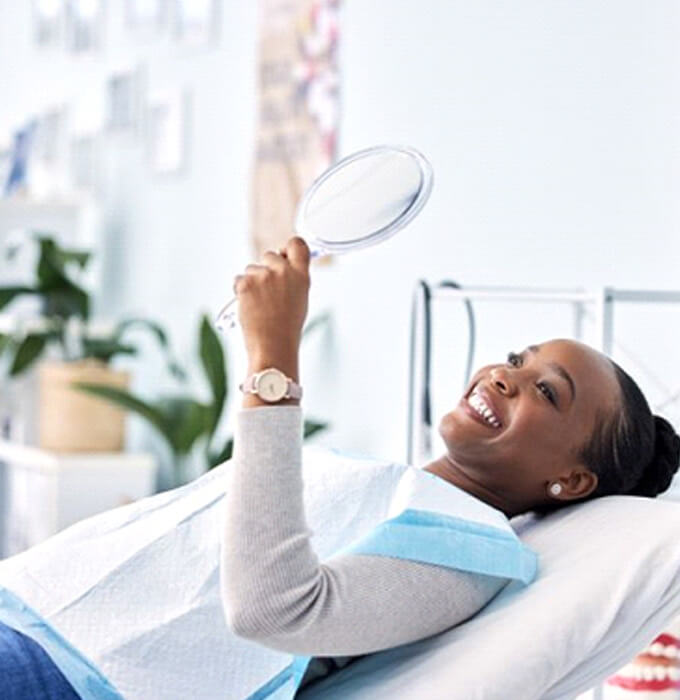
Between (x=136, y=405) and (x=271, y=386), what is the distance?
7.34ft

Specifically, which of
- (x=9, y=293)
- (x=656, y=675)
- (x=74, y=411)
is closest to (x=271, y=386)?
(x=656, y=675)

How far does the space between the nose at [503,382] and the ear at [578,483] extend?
4.0 inches

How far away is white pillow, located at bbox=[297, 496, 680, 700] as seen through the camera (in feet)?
4.29

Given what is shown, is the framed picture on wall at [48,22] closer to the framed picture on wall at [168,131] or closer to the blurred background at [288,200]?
the blurred background at [288,200]

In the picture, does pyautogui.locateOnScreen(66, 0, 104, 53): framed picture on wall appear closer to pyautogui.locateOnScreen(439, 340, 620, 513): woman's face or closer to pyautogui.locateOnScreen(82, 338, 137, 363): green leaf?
pyautogui.locateOnScreen(82, 338, 137, 363): green leaf

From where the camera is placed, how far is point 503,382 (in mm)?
1497

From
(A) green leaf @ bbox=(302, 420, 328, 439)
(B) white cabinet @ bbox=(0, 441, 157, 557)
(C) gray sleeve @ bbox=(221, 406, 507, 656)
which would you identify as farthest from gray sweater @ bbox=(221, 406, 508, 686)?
(B) white cabinet @ bbox=(0, 441, 157, 557)

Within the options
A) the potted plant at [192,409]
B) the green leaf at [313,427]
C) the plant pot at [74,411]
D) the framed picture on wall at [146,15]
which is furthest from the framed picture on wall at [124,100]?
the green leaf at [313,427]

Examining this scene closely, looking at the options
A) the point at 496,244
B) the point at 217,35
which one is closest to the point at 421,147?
the point at 496,244

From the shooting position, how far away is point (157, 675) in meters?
1.38

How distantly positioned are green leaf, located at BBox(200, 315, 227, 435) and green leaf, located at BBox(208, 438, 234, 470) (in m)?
0.08

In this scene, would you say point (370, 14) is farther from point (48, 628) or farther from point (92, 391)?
point (48, 628)

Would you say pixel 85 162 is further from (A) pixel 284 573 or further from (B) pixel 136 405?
(A) pixel 284 573

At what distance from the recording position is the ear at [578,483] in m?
1.50
